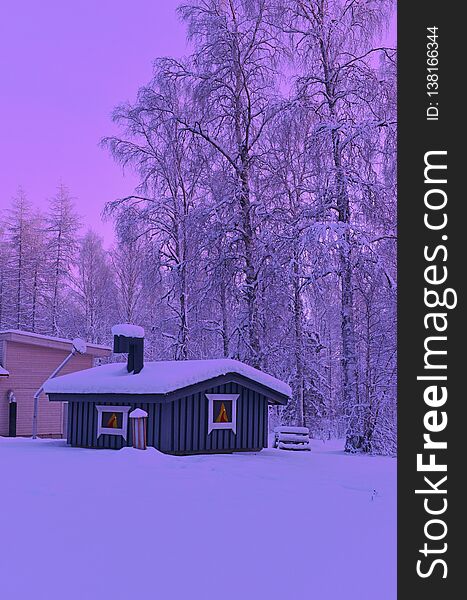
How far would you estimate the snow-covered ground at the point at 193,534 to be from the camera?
5.02m

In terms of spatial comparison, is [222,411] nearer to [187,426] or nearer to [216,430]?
[216,430]

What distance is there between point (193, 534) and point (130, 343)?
9536mm

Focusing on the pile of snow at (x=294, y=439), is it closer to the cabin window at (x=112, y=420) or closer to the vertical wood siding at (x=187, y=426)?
the vertical wood siding at (x=187, y=426)

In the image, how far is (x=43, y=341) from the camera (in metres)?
25.1

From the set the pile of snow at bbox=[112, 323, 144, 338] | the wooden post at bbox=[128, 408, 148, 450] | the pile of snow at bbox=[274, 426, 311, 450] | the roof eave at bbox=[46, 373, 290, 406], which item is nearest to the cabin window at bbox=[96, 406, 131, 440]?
the roof eave at bbox=[46, 373, 290, 406]

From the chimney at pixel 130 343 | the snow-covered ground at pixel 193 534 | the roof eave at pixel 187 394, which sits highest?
the chimney at pixel 130 343

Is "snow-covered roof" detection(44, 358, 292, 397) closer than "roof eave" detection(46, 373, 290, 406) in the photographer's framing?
No

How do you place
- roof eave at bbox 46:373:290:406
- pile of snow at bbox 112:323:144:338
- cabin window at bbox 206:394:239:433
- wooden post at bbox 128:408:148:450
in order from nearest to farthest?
1. wooden post at bbox 128:408:148:450
2. roof eave at bbox 46:373:290:406
3. cabin window at bbox 206:394:239:433
4. pile of snow at bbox 112:323:144:338

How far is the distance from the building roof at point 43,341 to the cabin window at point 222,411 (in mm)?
11320

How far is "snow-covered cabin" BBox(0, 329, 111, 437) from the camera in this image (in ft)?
80.1

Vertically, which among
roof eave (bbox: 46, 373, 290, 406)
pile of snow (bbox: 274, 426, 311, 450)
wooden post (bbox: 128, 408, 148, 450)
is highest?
roof eave (bbox: 46, 373, 290, 406)

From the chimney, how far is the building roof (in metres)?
9.71

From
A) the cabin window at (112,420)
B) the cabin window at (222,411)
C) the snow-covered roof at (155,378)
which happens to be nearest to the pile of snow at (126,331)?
the snow-covered roof at (155,378)

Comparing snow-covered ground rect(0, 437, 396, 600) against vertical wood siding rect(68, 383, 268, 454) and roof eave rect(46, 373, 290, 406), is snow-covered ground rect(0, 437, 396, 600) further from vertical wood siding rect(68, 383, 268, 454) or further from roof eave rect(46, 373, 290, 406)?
vertical wood siding rect(68, 383, 268, 454)
